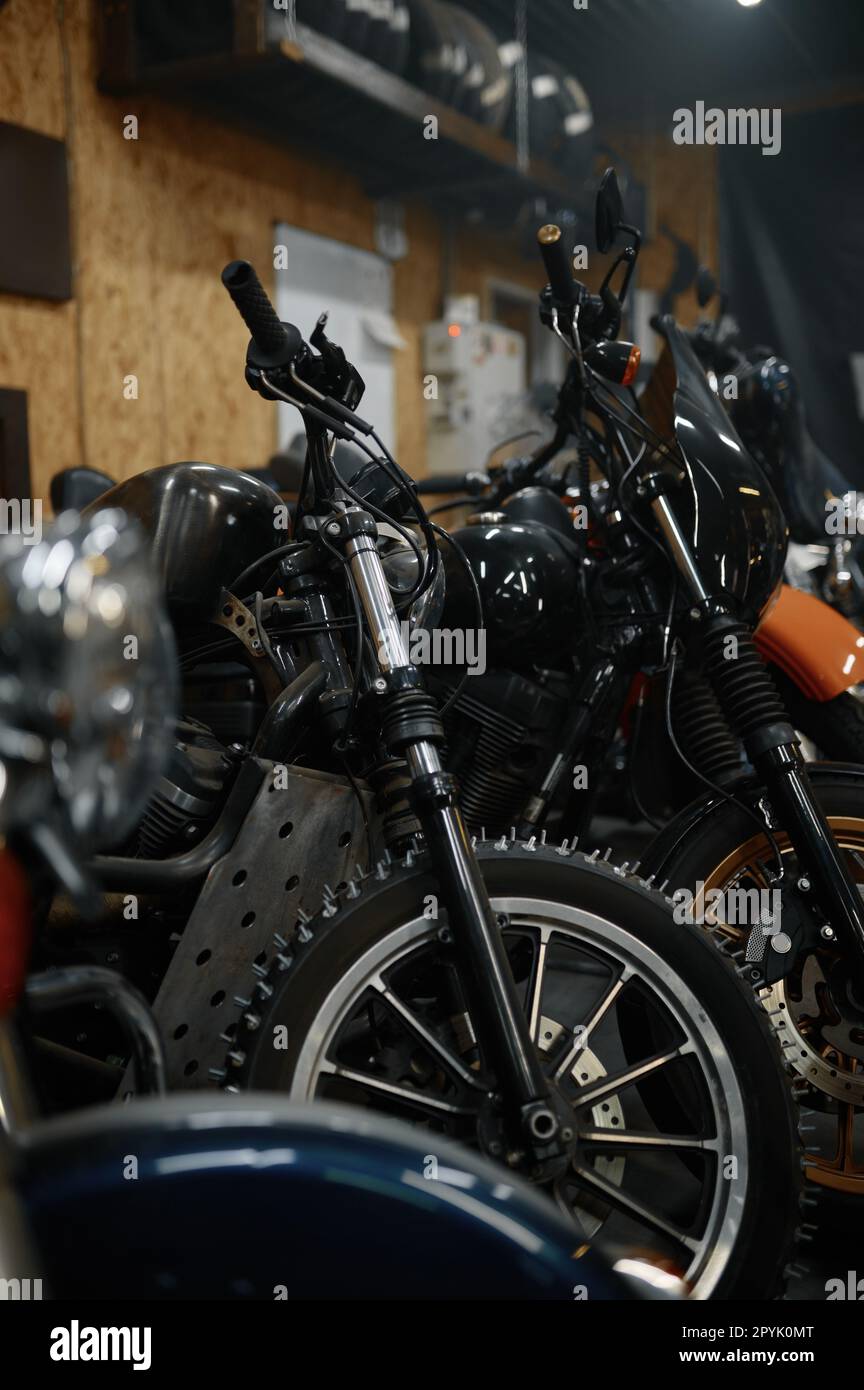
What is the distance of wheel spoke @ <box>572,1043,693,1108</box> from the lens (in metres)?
1.19

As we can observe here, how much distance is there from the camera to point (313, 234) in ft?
16.8

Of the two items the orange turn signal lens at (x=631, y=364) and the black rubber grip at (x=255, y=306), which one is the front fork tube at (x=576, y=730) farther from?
the black rubber grip at (x=255, y=306)

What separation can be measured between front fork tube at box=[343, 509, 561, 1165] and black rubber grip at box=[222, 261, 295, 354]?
330 millimetres

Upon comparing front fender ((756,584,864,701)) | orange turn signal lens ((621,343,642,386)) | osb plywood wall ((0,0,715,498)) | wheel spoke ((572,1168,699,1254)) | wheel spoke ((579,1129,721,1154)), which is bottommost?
wheel spoke ((572,1168,699,1254))

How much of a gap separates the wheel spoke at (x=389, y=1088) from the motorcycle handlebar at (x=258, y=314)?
854mm

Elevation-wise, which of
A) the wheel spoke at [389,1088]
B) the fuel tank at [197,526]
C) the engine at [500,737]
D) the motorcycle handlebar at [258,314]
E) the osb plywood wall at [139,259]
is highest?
the osb plywood wall at [139,259]

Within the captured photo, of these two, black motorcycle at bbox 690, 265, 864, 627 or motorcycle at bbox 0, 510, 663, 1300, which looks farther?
black motorcycle at bbox 690, 265, 864, 627

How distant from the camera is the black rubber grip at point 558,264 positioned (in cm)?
177

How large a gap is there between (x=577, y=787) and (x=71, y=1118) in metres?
1.33

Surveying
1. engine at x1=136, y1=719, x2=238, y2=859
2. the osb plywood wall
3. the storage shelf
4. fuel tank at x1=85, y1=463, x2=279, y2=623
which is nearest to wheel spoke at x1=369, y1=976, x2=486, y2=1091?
engine at x1=136, y1=719, x2=238, y2=859

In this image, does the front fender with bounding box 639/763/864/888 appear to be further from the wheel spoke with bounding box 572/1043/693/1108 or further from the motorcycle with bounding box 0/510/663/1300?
the motorcycle with bounding box 0/510/663/1300

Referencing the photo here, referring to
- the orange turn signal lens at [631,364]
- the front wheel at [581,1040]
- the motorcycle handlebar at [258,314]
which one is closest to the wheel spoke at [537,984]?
the front wheel at [581,1040]

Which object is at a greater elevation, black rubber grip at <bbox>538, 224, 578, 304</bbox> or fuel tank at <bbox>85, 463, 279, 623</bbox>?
black rubber grip at <bbox>538, 224, 578, 304</bbox>

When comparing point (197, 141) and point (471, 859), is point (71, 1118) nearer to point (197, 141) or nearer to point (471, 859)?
point (471, 859)
